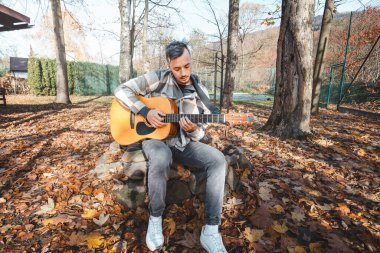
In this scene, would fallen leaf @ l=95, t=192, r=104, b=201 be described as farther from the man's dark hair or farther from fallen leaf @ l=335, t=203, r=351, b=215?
fallen leaf @ l=335, t=203, r=351, b=215

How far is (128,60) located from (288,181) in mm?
8226

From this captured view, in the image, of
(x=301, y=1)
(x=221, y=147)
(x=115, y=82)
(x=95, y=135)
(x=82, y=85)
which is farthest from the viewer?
(x=115, y=82)

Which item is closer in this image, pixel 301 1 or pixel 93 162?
pixel 93 162

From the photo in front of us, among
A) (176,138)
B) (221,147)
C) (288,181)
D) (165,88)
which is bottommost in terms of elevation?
(288,181)

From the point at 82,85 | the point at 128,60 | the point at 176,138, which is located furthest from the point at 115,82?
the point at 176,138

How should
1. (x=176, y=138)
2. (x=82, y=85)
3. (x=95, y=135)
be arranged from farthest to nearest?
(x=82, y=85) < (x=95, y=135) < (x=176, y=138)

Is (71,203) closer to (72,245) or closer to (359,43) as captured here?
(72,245)

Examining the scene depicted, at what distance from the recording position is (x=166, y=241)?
2098mm

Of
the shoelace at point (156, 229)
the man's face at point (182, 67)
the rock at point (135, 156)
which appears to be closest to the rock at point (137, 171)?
the rock at point (135, 156)

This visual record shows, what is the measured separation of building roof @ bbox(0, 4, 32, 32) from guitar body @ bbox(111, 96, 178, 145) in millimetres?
7765

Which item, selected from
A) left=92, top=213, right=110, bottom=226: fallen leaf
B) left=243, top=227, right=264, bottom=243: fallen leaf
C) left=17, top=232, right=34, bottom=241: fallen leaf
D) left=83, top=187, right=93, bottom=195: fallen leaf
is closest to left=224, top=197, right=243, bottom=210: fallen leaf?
left=243, top=227, right=264, bottom=243: fallen leaf

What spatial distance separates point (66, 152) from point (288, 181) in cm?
394

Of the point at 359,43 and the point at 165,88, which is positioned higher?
the point at 359,43

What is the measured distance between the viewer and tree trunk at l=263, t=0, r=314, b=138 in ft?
14.2
